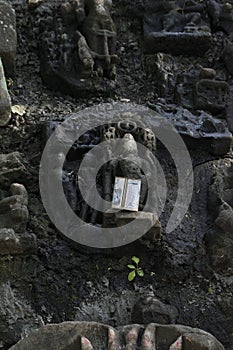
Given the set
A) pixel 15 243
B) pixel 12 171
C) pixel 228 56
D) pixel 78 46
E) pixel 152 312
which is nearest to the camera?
pixel 152 312

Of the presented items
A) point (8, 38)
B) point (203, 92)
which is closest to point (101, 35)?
point (8, 38)

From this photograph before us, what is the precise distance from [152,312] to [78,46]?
8.92ft

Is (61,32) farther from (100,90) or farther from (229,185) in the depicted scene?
(229,185)

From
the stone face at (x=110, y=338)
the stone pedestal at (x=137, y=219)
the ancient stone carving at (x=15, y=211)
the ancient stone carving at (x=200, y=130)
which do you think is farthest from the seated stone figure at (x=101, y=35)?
the stone face at (x=110, y=338)

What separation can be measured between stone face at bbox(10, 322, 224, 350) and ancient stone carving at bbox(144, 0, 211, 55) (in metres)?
3.39

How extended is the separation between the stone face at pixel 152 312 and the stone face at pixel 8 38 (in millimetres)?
2691

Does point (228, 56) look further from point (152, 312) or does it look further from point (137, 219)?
point (152, 312)

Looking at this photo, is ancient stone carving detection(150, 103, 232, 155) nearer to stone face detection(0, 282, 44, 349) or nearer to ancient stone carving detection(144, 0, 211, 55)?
ancient stone carving detection(144, 0, 211, 55)

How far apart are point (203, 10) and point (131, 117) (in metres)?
1.88

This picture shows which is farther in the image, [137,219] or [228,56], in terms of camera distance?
[228,56]

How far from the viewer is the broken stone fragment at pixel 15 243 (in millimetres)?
5359

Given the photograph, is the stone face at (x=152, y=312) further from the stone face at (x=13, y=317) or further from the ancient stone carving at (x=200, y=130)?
the ancient stone carving at (x=200, y=130)

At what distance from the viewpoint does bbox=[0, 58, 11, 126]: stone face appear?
6328 mm

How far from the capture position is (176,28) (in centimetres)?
738
